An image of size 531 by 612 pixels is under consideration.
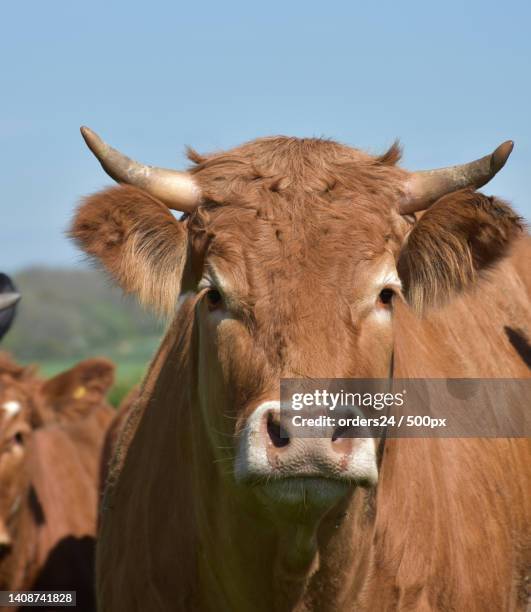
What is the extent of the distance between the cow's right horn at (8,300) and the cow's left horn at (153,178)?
1994 millimetres

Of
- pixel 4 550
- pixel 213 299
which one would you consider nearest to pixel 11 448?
pixel 4 550

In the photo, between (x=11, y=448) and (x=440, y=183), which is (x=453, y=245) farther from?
(x=11, y=448)

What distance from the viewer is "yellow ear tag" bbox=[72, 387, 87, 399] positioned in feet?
27.2

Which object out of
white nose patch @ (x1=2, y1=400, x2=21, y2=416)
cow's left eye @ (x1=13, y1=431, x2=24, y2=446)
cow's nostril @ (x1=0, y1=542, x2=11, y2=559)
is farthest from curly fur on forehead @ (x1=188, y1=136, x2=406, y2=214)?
cow's nostril @ (x1=0, y1=542, x2=11, y2=559)

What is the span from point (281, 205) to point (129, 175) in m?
0.74

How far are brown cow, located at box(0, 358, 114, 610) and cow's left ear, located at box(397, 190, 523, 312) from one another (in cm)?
350

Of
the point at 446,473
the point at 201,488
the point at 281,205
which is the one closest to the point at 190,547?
the point at 201,488

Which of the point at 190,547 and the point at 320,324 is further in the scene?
the point at 190,547

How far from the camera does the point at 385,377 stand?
3955 mm

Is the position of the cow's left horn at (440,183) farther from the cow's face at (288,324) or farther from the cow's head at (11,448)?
the cow's head at (11,448)

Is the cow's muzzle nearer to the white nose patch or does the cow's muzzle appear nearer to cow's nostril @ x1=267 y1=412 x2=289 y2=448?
cow's nostril @ x1=267 y1=412 x2=289 y2=448

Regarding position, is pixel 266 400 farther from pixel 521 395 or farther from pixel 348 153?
pixel 521 395

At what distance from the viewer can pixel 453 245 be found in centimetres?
434

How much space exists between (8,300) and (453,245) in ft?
9.30
